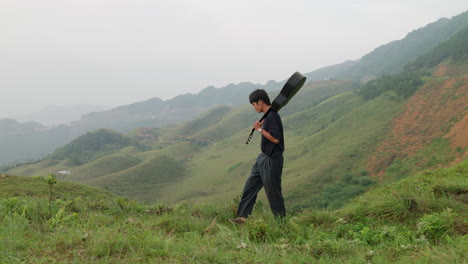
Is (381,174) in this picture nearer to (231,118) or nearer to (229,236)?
(229,236)

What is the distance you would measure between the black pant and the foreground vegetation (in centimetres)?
33

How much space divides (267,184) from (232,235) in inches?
43.5

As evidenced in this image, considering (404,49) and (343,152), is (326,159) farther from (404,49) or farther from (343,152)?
(404,49)

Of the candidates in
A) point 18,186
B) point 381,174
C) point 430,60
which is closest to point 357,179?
point 381,174

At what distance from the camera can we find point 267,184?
4.25m

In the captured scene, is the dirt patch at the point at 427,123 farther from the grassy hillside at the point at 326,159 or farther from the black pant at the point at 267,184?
the black pant at the point at 267,184

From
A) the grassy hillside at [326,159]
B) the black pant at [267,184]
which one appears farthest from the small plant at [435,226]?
the grassy hillside at [326,159]

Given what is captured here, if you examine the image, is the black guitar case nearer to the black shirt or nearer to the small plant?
the black shirt

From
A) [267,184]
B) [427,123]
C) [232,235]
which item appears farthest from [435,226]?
[427,123]

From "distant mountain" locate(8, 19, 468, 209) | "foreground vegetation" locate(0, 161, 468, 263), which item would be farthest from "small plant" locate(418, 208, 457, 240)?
"distant mountain" locate(8, 19, 468, 209)

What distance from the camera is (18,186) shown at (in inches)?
330

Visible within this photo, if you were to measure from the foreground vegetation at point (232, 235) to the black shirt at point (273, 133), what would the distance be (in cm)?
99

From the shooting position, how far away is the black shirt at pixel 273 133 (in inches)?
163

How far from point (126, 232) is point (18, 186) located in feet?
23.9
